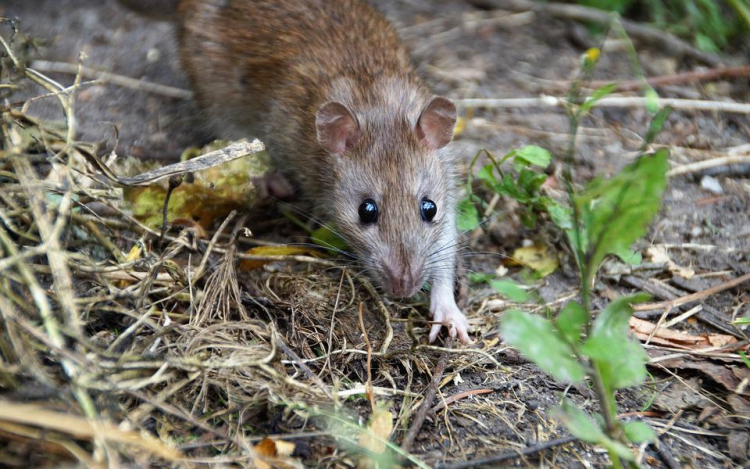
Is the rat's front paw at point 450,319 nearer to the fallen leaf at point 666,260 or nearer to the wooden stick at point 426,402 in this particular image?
the wooden stick at point 426,402

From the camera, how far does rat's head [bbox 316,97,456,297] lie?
389 cm

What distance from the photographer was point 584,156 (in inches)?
210

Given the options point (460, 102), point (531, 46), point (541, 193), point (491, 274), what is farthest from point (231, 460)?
point (531, 46)

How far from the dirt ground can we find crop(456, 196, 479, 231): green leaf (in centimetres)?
22

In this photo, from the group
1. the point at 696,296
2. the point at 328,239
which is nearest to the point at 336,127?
the point at 328,239

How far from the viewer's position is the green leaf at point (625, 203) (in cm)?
246

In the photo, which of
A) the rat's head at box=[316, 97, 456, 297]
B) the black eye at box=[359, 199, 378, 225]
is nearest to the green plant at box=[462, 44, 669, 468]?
the rat's head at box=[316, 97, 456, 297]

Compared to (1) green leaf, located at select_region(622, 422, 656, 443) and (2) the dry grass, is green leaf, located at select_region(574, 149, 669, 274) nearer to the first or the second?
(1) green leaf, located at select_region(622, 422, 656, 443)

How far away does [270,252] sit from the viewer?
14.1 ft

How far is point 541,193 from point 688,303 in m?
1.14

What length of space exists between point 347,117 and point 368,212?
0.63 meters

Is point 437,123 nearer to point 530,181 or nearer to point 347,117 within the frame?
point 347,117

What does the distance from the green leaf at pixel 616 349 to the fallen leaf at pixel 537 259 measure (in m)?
1.72

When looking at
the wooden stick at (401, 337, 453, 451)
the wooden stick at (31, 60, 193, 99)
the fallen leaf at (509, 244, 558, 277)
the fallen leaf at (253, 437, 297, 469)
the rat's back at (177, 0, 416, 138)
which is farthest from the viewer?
the wooden stick at (31, 60, 193, 99)
